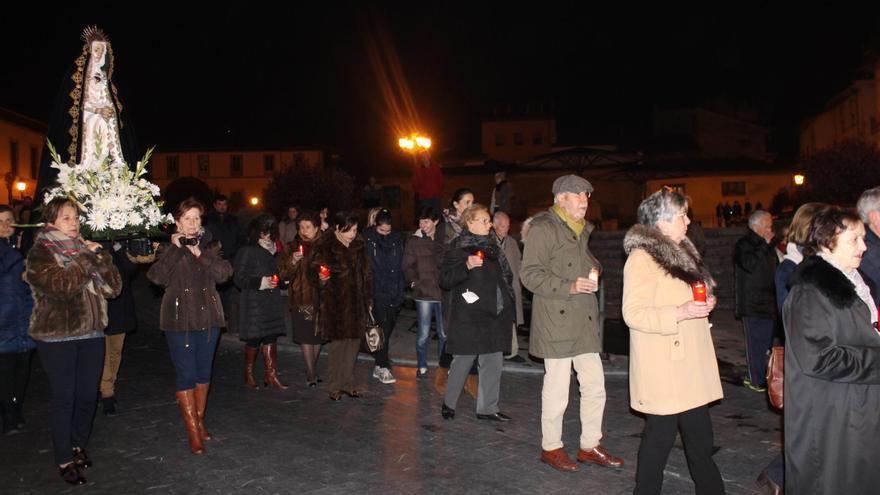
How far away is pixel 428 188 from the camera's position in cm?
1556

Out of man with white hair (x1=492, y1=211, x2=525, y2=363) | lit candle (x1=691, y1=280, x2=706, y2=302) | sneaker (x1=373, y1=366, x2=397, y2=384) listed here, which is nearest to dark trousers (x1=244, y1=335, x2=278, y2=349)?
sneaker (x1=373, y1=366, x2=397, y2=384)

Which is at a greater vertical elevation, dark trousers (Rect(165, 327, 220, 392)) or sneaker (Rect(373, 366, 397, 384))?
dark trousers (Rect(165, 327, 220, 392))

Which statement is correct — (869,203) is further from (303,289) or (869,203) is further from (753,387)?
(303,289)

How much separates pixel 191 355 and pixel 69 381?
40.6 inches

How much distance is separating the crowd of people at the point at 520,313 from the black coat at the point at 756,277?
24 millimetres

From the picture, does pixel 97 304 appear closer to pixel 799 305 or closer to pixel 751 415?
pixel 799 305

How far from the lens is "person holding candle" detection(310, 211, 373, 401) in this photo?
880 cm

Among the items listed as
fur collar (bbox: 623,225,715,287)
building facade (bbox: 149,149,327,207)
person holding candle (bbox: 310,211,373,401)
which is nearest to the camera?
fur collar (bbox: 623,225,715,287)

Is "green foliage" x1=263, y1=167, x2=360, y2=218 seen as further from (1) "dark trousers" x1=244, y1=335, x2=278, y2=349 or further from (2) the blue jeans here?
(1) "dark trousers" x1=244, y1=335, x2=278, y2=349

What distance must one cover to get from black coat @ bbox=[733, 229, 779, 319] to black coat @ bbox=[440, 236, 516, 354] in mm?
3313

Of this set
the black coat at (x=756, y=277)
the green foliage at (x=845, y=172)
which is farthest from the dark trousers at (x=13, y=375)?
the green foliage at (x=845, y=172)

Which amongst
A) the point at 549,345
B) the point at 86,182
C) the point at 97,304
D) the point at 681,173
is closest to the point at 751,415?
the point at 549,345

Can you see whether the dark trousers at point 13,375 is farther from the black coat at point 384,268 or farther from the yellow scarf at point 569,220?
the yellow scarf at point 569,220

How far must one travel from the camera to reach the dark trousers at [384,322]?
973 centimetres
